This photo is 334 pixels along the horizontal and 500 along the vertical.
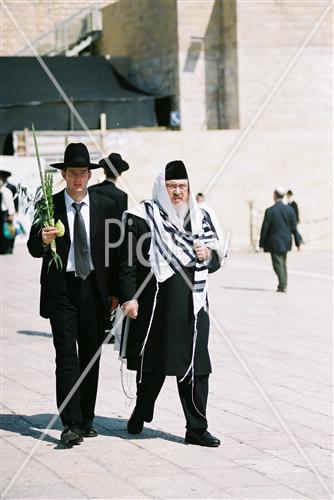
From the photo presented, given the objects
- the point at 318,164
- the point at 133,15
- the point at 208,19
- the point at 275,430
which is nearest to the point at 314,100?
the point at 318,164

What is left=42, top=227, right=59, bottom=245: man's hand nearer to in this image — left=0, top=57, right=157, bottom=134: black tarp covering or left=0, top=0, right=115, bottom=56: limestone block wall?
left=0, top=57, right=157, bottom=134: black tarp covering

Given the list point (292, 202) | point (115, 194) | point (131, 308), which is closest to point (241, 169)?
point (292, 202)

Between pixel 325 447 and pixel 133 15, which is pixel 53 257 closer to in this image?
pixel 325 447

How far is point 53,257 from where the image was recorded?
20.4 ft

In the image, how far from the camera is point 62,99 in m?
A: 27.6

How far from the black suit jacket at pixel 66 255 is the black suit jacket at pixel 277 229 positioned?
9.43 meters

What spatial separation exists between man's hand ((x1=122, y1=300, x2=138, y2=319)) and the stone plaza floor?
75 centimetres

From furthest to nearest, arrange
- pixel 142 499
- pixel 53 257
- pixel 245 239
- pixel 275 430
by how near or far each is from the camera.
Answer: pixel 245 239 < pixel 275 430 < pixel 53 257 < pixel 142 499

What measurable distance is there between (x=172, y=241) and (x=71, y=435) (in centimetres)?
124

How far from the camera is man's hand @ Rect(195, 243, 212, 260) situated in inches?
243

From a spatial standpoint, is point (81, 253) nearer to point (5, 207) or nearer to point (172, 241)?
point (172, 241)

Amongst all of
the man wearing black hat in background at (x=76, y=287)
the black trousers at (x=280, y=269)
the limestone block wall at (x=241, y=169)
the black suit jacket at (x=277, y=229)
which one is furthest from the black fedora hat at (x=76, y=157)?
the limestone block wall at (x=241, y=169)

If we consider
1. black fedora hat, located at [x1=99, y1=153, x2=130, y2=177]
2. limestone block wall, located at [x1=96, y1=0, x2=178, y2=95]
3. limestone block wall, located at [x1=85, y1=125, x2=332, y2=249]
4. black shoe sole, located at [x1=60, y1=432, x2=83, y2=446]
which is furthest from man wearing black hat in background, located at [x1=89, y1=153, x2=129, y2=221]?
limestone block wall, located at [x1=96, y1=0, x2=178, y2=95]

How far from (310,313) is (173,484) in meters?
7.80
